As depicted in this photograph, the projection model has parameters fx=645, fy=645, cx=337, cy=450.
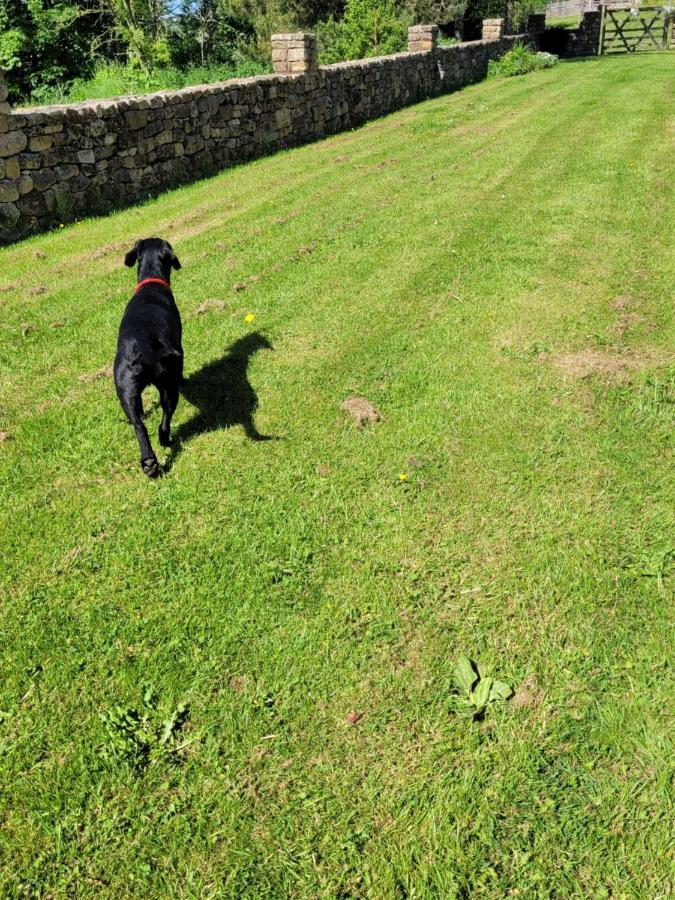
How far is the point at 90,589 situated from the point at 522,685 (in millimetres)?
2069

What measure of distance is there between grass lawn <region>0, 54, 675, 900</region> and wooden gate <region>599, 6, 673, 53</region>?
2896cm

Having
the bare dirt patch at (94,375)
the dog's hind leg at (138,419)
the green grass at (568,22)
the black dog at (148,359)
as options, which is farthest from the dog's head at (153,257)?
the green grass at (568,22)

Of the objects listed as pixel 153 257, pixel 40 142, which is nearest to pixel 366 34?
pixel 40 142

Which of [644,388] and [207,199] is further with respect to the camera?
[207,199]

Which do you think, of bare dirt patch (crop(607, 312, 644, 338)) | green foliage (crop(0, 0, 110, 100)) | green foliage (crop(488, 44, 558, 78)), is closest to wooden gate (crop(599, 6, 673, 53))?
green foliage (crop(488, 44, 558, 78))

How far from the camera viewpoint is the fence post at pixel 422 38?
18500 millimetres

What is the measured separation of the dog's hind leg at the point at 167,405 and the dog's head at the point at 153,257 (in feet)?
4.01

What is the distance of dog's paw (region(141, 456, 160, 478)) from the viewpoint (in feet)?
12.7

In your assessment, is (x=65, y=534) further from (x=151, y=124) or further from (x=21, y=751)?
(x=151, y=124)

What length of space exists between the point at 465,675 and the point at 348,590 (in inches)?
27.7

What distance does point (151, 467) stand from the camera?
3904mm

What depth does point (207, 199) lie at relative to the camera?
32.4ft

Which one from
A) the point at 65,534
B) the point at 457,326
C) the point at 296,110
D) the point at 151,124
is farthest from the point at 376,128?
the point at 65,534

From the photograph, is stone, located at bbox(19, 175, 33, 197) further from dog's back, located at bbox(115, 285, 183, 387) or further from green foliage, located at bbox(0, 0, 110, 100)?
green foliage, located at bbox(0, 0, 110, 100)
